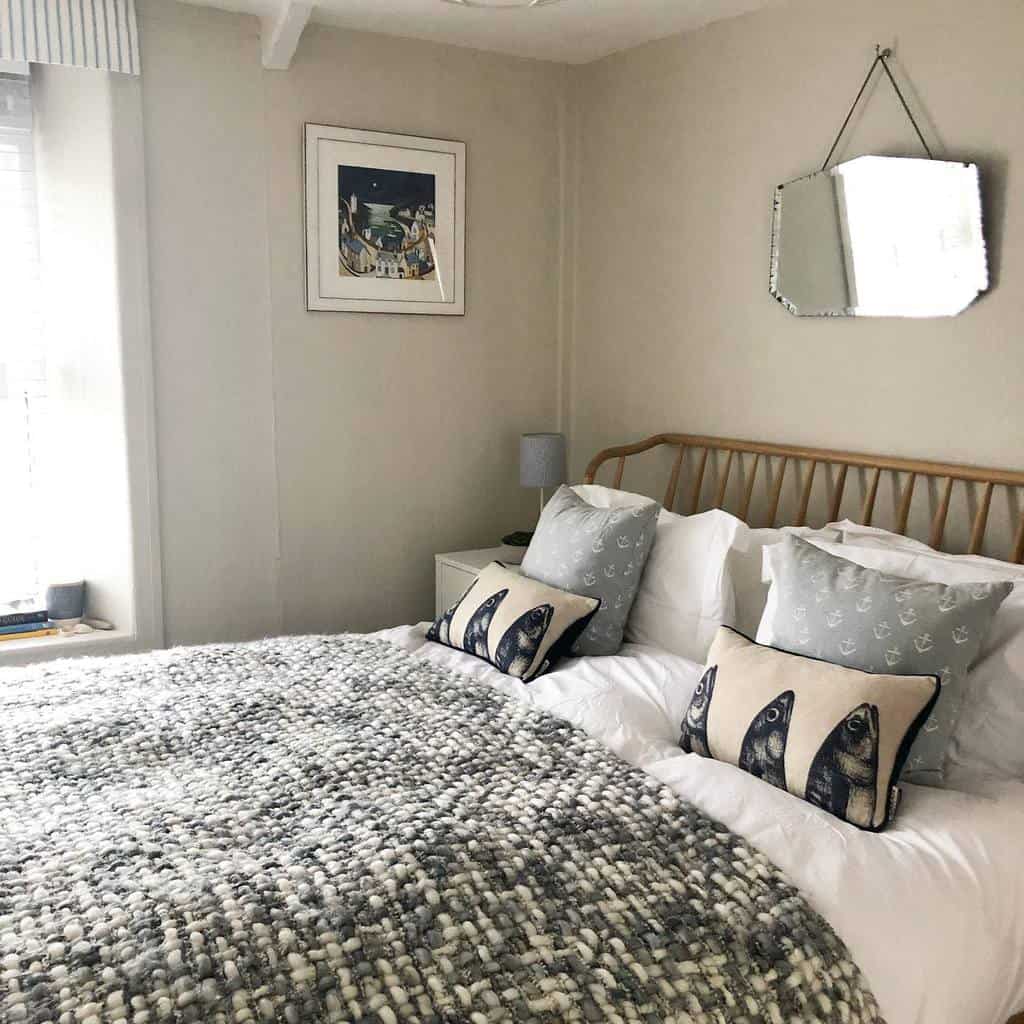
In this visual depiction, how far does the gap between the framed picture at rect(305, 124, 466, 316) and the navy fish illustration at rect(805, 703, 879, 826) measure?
7.72 feet

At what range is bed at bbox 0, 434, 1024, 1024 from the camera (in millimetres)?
1289

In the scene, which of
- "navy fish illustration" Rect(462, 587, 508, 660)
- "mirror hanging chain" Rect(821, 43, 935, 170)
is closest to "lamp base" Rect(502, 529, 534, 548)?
"navy fish illustration" Rect(462, 587, 508, 660)

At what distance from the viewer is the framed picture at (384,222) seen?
3.46 m

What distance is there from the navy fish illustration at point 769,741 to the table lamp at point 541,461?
1842mm

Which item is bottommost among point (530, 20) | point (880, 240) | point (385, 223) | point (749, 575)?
point (749, 575)

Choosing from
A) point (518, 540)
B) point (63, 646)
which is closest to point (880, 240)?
point (518, 540)

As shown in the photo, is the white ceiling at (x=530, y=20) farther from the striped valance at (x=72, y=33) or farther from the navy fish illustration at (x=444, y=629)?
the navy fish illustration at (x=444, y=629)

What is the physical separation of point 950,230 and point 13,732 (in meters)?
2.36

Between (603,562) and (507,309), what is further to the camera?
(507,309)

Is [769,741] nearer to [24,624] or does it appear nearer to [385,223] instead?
[385,223]

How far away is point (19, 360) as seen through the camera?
340 centimetres

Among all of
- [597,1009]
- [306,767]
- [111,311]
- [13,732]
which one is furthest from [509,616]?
[111,311]

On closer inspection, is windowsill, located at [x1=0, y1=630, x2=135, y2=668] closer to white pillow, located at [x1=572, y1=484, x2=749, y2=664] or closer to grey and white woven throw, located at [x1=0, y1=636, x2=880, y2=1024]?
grey and white woven throw, located at [x1=0, y1=636, x2=880, y2=1024]

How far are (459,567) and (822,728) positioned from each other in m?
1.88
